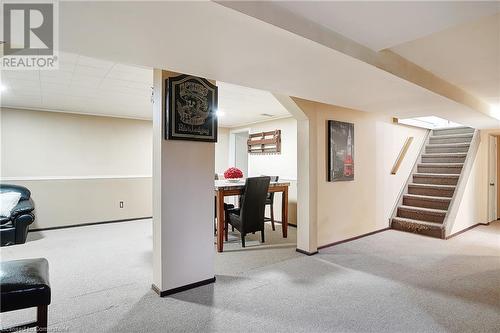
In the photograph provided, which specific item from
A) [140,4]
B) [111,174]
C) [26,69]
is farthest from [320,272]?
[111,174]

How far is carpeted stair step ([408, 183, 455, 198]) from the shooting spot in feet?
16.0

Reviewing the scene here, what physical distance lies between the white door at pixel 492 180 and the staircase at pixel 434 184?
1.78 feet

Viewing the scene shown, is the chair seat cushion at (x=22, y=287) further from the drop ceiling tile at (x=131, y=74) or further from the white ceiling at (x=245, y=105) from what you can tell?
the white ceiling at (x=245, y=105)

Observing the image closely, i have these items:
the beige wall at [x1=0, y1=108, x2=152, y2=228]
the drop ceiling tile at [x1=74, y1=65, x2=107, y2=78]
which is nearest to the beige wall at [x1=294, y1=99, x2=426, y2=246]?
the drop ceiling tile at [x1=74, y1=65, x2=107, y2=78]

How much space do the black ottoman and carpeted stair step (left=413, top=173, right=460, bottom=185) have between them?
19.7 ft

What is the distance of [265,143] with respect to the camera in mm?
5910

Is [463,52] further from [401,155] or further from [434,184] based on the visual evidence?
[434,184]

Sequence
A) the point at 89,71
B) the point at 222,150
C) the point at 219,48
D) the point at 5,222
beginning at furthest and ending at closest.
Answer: the point at 222,150 < the point at 5,222 < the point at 89,71 < the point at 219,48

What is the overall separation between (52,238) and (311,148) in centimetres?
417

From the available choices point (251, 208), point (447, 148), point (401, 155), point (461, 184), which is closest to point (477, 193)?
point (461, 184)

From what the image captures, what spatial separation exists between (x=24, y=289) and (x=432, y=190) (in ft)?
19.5

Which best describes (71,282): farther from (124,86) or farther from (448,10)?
(448,10)

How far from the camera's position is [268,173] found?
19.4 feet

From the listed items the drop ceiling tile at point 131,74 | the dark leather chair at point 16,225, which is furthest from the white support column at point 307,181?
the dark leather chair at point 16,225
